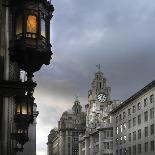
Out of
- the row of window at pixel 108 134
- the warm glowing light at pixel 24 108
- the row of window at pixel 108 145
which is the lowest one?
the warm glowing light at pixel 24 108

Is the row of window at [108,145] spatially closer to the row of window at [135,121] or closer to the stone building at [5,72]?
the row of window at [135,121]

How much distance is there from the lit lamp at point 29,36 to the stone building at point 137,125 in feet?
248

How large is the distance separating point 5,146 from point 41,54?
16645 millimetres

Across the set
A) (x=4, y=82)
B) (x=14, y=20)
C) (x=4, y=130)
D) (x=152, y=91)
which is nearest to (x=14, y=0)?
(x=14, y=20)

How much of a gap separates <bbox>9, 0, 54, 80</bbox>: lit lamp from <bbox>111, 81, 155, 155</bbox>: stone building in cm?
7573

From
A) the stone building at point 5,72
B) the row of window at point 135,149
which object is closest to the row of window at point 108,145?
the row of window at point 135,149

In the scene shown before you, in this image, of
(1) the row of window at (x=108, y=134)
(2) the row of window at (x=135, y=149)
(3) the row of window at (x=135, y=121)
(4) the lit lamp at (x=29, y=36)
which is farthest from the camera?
(1) the row of window at (x=108, y=134)

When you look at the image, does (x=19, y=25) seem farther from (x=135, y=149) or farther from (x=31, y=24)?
(x=135, y=149)

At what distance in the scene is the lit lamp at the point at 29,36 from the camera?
37.0 ft

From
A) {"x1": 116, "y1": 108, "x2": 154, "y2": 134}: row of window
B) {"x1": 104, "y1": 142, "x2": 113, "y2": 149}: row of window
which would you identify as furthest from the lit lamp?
{"x1": 104, "y1": 142, "x2": 113, "y2": 149}: row of window

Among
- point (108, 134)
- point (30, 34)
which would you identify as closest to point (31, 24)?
point (30, 34)

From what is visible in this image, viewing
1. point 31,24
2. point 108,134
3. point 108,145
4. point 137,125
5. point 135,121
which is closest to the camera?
point 31,24

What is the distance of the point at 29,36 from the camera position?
1132cm

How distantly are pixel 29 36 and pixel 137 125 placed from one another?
86.0 m
